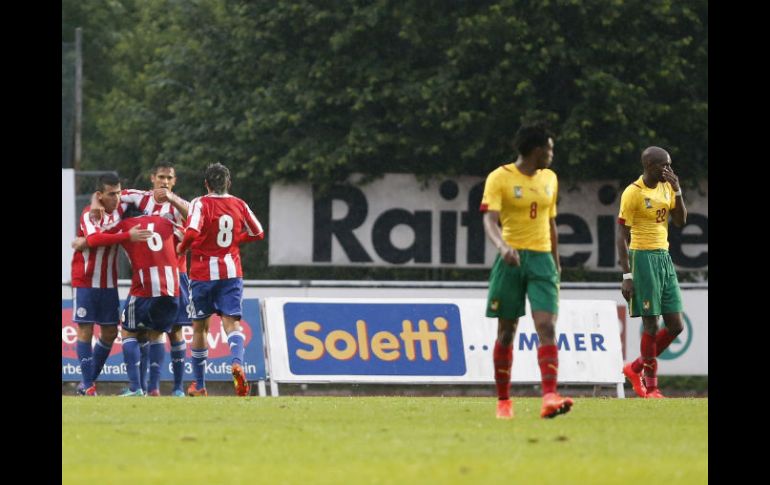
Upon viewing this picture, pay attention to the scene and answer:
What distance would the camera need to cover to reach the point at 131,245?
1853 centimetres

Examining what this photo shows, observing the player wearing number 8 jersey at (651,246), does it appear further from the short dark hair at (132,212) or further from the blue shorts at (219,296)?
the short dark hair at (132,212)

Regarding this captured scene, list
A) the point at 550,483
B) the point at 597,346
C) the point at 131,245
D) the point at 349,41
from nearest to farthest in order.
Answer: the point at 550,483 < the point at 131,245 < the point at 597,346 < the point at 349,41

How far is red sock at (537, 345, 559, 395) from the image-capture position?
44.4 feet

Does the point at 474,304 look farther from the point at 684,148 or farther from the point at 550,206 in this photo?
the point at 684,148

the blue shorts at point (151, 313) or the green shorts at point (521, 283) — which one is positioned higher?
the green shorts at point (521, 283)

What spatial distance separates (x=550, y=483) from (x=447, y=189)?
26.1 m

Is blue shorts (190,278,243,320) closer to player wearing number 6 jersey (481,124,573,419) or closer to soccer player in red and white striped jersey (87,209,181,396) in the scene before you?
soccer player in red and white striped jersey (87,209,181,396)

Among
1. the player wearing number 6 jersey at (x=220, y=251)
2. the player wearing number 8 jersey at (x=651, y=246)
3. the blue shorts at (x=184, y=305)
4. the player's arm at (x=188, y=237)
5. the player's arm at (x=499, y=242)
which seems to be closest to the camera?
the player's arm at (x=499, y=242)

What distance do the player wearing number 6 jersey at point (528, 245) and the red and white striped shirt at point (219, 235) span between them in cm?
510

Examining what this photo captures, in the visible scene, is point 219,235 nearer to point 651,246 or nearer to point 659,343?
point 651,246

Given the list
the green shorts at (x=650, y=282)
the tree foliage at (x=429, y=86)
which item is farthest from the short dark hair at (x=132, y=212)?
the tree foliage at (x=429, y=86)

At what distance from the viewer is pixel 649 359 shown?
1820 centimetres

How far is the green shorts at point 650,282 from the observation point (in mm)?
17781
